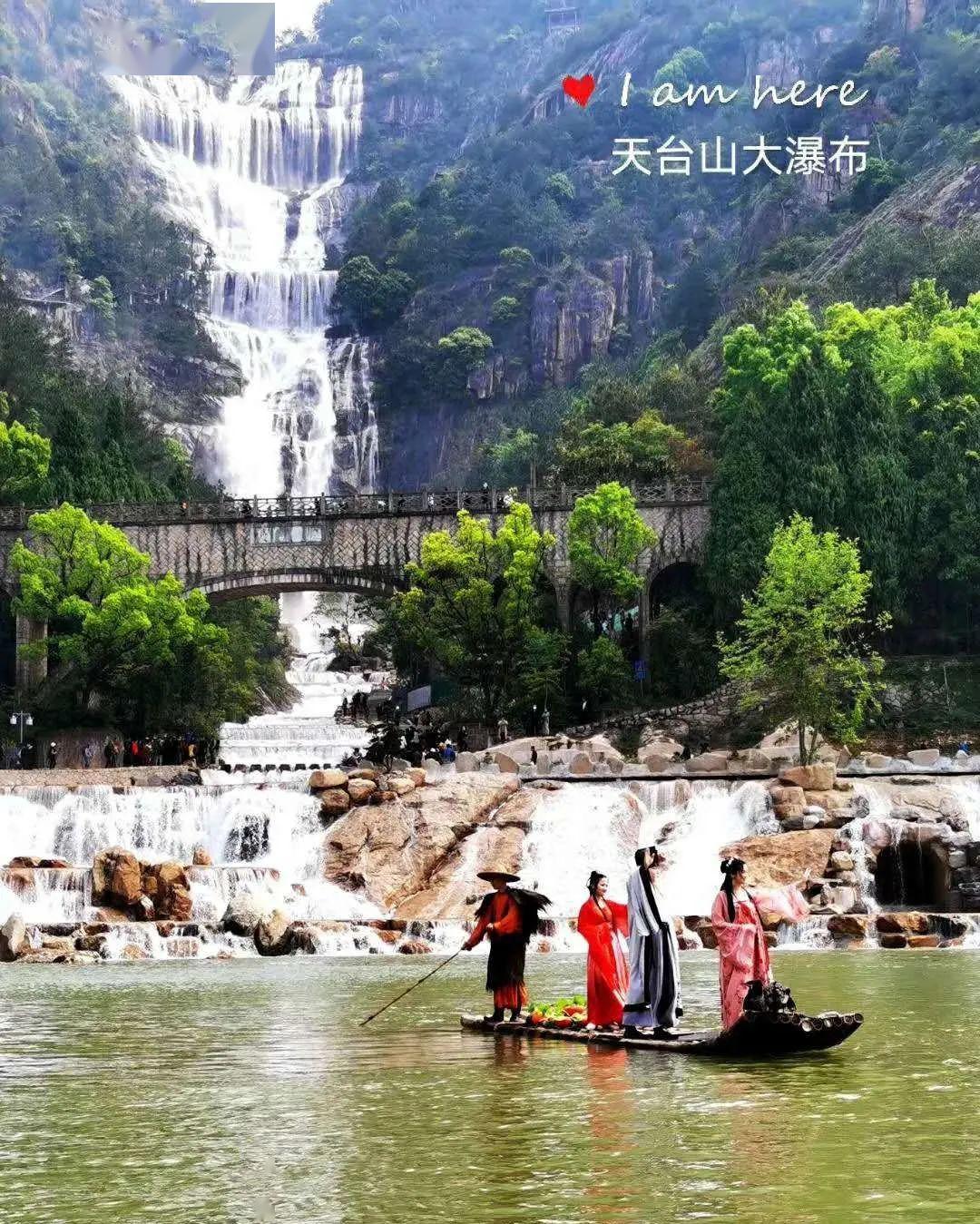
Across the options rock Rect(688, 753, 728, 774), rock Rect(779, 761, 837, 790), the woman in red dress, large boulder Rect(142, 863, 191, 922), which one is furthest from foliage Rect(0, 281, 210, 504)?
the woman in red dress

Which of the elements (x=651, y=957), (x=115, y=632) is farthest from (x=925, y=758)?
(x=651, y=957)

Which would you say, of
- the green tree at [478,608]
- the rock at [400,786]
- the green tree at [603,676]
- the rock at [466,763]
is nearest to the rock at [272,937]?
the rock at [400,786]

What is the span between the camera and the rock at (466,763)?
49.7 metres

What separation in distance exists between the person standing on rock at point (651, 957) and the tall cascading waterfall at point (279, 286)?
150 feet

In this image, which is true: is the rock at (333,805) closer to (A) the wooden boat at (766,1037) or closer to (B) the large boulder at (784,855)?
(B) the large boulder at (784,855)

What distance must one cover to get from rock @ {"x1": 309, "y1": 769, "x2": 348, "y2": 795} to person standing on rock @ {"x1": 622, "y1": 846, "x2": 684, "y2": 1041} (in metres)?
27.7

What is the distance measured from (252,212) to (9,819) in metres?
105

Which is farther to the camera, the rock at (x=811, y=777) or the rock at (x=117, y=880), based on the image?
the rock at (x=811, y=777)

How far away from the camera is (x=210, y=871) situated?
38.3 meters

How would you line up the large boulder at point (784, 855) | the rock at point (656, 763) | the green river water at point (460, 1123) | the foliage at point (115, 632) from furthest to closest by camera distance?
1. the foliage at point (115, 632)
2. the rock at point (656, 763)
3. the large boulder at point (784, 855)
4. the green river water at point (460, 1123)

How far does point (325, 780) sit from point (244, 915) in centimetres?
1096

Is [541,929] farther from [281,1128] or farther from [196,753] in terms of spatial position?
[196,753]

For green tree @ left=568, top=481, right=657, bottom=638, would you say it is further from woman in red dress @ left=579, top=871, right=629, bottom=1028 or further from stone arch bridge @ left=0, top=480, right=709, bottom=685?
woman in red dress @ left=579, top=871, right=629, bottom=1028

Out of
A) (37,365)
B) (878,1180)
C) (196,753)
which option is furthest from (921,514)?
(878,1180)
